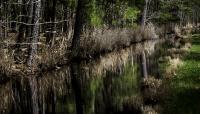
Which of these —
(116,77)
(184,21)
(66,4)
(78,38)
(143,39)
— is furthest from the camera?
(184,21)

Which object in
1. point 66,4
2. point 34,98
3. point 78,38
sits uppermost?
point 66,4

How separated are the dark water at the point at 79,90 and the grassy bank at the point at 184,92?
93cm

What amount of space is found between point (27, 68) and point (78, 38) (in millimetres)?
5309

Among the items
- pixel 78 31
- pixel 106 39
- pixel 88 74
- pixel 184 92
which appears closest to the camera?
pixel 184 92

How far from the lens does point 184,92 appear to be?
1530 centimetres

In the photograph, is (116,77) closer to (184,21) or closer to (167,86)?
(167,86)

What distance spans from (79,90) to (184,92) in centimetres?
403

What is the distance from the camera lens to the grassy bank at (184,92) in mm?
12832

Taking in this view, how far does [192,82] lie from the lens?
17203mm

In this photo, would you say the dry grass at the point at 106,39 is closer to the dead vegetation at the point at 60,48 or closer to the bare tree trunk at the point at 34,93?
the dead vegetation at the point at 60,48

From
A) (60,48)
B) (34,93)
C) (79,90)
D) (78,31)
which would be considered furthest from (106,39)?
(34,93)

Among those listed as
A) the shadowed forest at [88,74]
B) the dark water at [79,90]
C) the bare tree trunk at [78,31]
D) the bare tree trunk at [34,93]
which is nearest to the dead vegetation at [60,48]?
the shadowed forest at [88,74]

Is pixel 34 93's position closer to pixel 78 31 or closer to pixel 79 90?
pixel 79 90

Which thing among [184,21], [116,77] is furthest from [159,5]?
[116,77]
